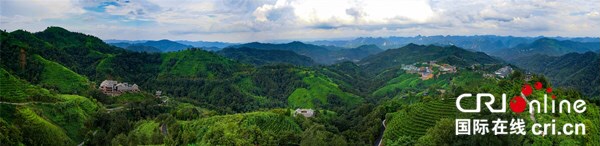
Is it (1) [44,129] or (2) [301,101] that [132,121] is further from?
(2) [301,101]

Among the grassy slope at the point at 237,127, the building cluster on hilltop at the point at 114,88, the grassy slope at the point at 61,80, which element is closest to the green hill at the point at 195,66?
the building cluster on hilltop at the point at 114,88

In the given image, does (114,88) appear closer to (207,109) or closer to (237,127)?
(207,109)

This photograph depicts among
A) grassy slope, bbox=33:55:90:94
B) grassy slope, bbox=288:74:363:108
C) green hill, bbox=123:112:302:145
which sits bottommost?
grassy slope, bbox=288:74:363:108

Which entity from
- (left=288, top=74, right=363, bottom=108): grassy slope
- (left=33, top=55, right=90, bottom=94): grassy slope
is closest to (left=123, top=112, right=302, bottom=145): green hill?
(left=33, top=55, right=90, bottom=94): grassy slope

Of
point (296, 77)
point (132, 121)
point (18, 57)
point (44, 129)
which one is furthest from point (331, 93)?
point (44, 129)

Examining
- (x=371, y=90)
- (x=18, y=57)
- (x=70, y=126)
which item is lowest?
(x=371, y=90)

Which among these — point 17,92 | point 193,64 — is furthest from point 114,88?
point 193,64

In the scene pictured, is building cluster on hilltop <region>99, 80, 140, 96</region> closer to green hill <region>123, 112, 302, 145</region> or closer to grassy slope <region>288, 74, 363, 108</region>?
green hill <region>123, 112, 302, 145</region>
